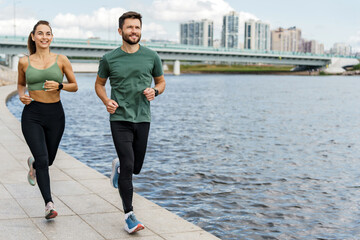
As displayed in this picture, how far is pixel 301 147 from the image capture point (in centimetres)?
1471

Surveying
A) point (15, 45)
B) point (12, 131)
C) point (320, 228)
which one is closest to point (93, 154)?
point (12, 131)

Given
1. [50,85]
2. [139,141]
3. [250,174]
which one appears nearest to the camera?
[139,141]

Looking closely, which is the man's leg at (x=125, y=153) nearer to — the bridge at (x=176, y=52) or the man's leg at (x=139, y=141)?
the man's leg at (x=139, y=141)

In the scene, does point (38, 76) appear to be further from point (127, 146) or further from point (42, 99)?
point (127, 146)

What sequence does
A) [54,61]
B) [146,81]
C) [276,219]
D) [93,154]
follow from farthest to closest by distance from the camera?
1. [93,154]
2. [276,219]
3. [54,61]
4. [146,81]

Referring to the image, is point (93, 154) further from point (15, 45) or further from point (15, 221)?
point (15, 45)

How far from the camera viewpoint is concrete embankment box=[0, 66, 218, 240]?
16.5 ft

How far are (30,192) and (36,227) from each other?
161 cm

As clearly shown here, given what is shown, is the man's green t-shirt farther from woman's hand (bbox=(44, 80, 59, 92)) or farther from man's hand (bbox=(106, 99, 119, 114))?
woman's hand (bbox=(44, 80, 59, 92))

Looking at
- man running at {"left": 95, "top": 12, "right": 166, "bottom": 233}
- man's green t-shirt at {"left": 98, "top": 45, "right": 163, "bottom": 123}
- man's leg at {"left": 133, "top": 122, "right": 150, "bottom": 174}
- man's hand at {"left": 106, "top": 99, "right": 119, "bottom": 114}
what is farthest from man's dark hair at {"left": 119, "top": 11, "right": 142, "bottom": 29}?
man's leg at {"left": 133, "top": 122, "right": 150, "bottom": 174}

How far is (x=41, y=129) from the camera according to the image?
5.30 meters

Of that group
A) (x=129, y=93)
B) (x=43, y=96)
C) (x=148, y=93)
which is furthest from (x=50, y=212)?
(x=148, y=93)

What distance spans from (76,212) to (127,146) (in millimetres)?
1337

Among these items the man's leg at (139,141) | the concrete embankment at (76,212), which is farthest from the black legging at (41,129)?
the man's leg at (139,141)
